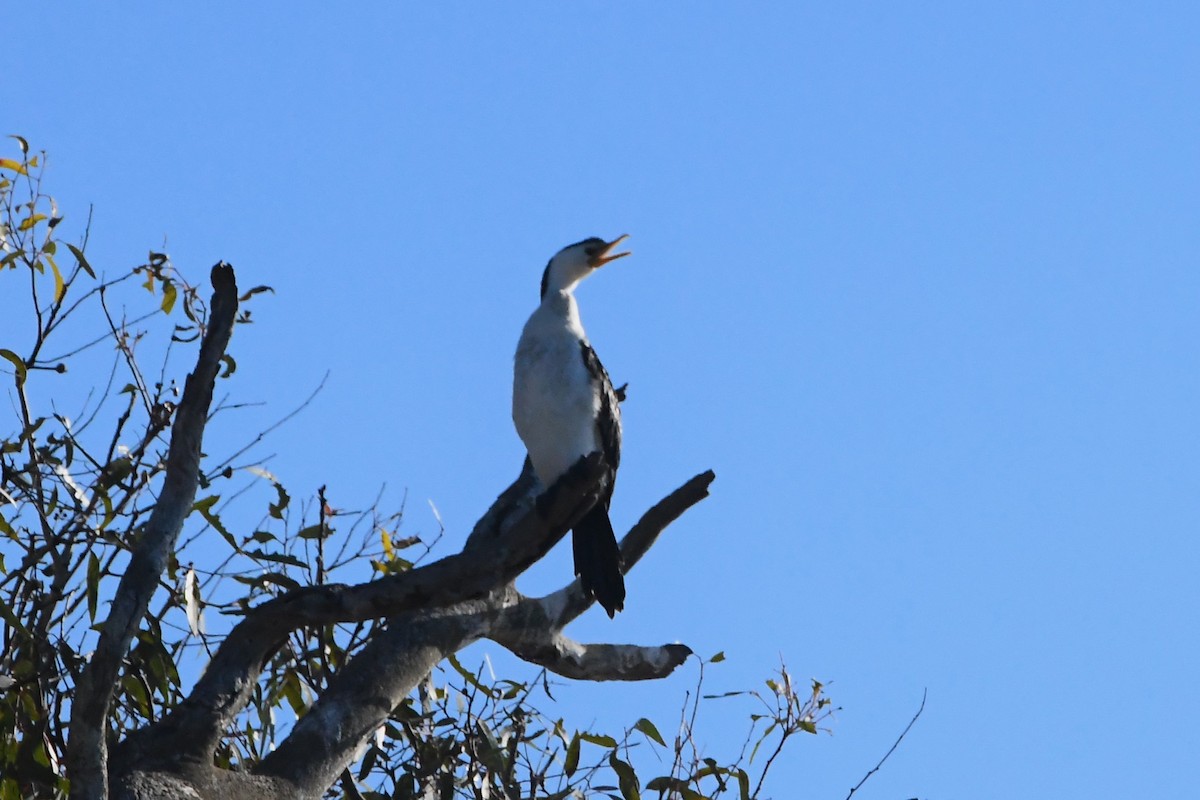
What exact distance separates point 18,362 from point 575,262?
5.22ft

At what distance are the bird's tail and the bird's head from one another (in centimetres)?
84

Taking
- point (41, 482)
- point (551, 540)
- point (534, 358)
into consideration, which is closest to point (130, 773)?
point (551, 540)

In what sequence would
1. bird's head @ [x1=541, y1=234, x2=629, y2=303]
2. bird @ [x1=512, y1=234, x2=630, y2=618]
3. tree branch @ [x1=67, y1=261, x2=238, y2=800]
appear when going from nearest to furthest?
tree branch @ [x1=67, y1=261, x2=238, y2=800] < bird @ [x1=512, y1=234, x2=630, y2=618] < bird's head @ [x1=541, y1=234, x2=629, y2=303]

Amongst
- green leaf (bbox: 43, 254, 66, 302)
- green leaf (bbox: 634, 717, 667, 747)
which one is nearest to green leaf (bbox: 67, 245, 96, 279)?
green leaf (bbox: 43, 254, 66, 302)

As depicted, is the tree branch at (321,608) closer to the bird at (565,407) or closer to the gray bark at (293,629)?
the gray bark at (293,629)

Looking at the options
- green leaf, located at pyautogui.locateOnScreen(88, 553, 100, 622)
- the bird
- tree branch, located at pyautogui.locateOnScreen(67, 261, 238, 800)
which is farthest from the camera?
the bird

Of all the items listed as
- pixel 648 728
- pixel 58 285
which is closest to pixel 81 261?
pixel 58 285

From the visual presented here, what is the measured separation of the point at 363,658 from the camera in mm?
3027

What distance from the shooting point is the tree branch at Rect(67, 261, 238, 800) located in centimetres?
232

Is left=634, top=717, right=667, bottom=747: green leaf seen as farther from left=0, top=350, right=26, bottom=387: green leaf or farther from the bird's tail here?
left=0, top=350, right=26, bottom=387: green leaf

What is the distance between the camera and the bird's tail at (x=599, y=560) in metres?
3.46

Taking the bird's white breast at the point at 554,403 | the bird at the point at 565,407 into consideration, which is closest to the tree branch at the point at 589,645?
the bird at the point at 565,407

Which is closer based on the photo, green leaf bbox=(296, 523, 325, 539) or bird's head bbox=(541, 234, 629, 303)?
green leaf bbox=(296, 523, 325, 539)

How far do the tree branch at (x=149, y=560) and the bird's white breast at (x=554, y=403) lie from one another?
135cm
